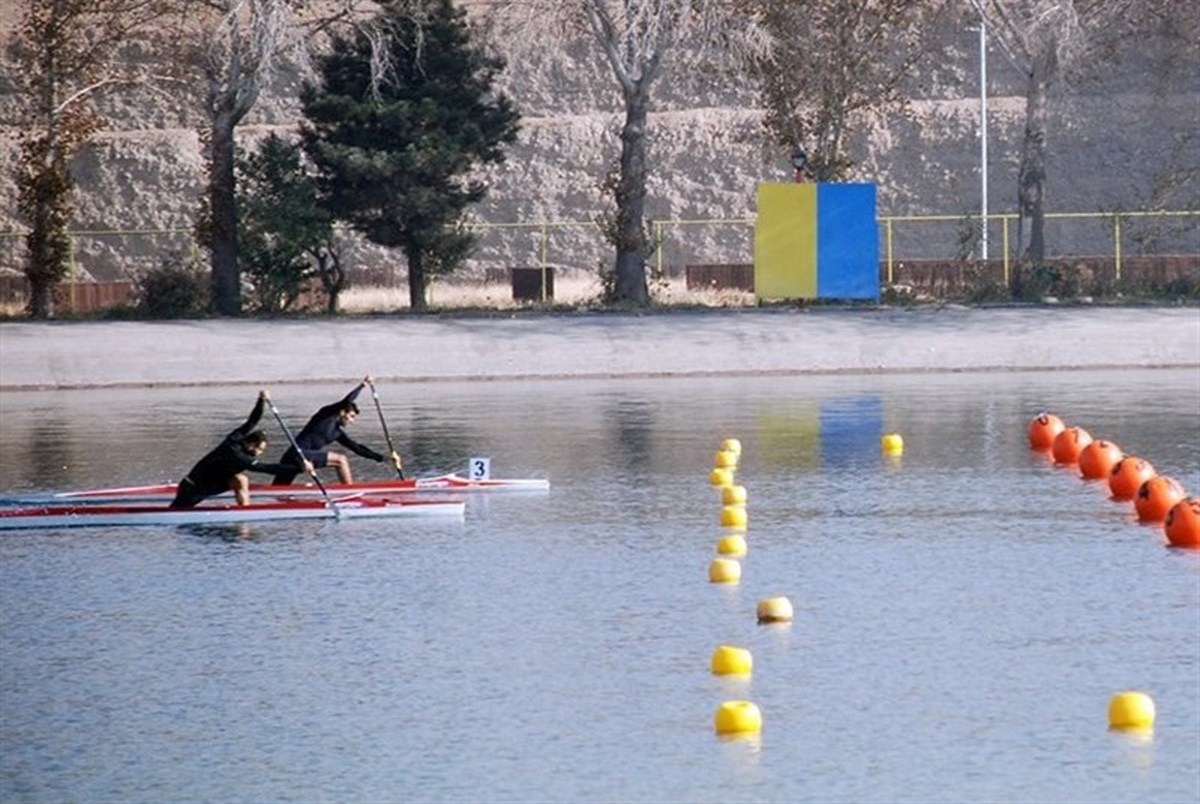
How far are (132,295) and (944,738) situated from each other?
3595 cm

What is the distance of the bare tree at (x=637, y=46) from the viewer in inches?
1581

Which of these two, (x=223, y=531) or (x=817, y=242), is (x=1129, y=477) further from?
(x=817, y=242)

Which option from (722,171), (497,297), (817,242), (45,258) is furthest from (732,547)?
(722,171)

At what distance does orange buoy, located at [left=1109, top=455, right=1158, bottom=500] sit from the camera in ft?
62.9

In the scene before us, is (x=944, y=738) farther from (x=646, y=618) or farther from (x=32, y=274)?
(x=32, y=274)

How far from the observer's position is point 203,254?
5450cm

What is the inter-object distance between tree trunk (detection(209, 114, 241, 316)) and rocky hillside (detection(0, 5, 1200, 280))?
2561cm

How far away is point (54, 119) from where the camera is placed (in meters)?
42.7

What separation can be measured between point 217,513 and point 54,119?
25.2m

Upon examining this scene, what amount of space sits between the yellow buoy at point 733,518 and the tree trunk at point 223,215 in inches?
931

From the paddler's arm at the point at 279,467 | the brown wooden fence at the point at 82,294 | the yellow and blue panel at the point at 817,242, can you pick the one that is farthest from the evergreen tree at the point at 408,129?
the paddler's arm at the point at 279,467

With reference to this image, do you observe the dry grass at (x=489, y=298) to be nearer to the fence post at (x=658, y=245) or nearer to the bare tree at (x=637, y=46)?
the fence post at (x=658, y=245)

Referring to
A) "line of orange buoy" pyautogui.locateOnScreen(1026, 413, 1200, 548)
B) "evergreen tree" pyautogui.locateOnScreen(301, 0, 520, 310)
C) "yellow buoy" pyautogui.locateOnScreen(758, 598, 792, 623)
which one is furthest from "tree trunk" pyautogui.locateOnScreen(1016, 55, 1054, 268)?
"yellow buoy" pyautogui.locateOnScreen(758, 598, 792, 623)

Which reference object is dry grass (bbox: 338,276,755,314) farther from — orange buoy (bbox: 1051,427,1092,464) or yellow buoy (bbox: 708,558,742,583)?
yellow buoy (bbox: 708,558,742,583)
